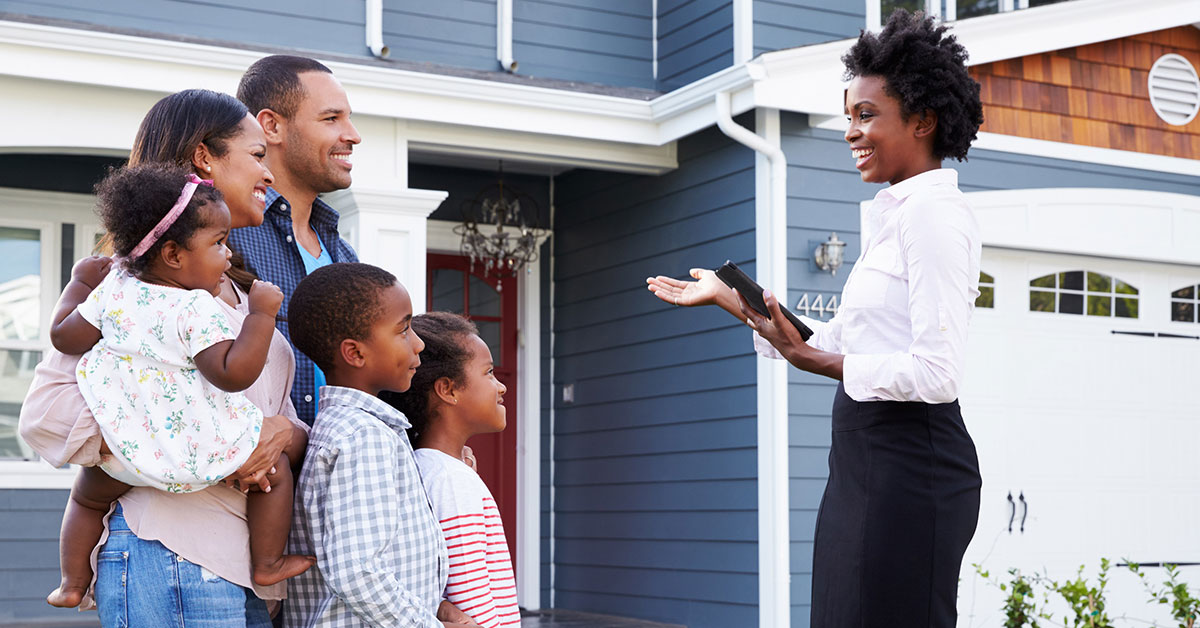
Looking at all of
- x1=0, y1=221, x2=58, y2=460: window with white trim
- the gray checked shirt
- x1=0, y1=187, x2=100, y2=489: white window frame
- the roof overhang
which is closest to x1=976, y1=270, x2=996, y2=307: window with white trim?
the roof overhang

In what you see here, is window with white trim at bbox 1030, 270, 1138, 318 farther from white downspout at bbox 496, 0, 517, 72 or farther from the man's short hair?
the man's short hair

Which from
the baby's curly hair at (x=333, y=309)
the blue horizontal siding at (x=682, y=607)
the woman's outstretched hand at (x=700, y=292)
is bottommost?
the blue horizontal siding at (x=682, y=607)

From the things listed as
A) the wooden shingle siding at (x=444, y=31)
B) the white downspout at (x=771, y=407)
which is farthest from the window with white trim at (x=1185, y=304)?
the wooden shingle siding at (x=444, y=31)

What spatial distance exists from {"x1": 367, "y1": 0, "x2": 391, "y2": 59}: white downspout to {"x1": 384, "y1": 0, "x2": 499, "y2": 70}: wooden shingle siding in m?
0.17

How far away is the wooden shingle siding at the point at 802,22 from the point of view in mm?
7184

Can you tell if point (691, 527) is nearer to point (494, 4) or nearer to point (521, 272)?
point (521, 272)

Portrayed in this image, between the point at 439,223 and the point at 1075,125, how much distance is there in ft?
12.5

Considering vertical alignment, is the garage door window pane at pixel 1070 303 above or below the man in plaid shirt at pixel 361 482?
above

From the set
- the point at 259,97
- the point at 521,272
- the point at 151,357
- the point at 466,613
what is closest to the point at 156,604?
the point at 151,357

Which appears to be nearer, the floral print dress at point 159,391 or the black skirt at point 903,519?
the floral print dress at point 159,391

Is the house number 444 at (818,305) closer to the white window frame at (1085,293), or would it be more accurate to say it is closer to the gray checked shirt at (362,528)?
the white window frame at (1085,293)

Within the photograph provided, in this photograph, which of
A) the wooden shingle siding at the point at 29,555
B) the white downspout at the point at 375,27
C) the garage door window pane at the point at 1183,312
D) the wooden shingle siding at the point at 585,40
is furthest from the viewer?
the garage door window pane at the point at 1183,312

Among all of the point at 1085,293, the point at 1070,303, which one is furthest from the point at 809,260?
the point at 1085,293

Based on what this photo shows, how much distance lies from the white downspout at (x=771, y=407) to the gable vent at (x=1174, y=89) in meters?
2.72
